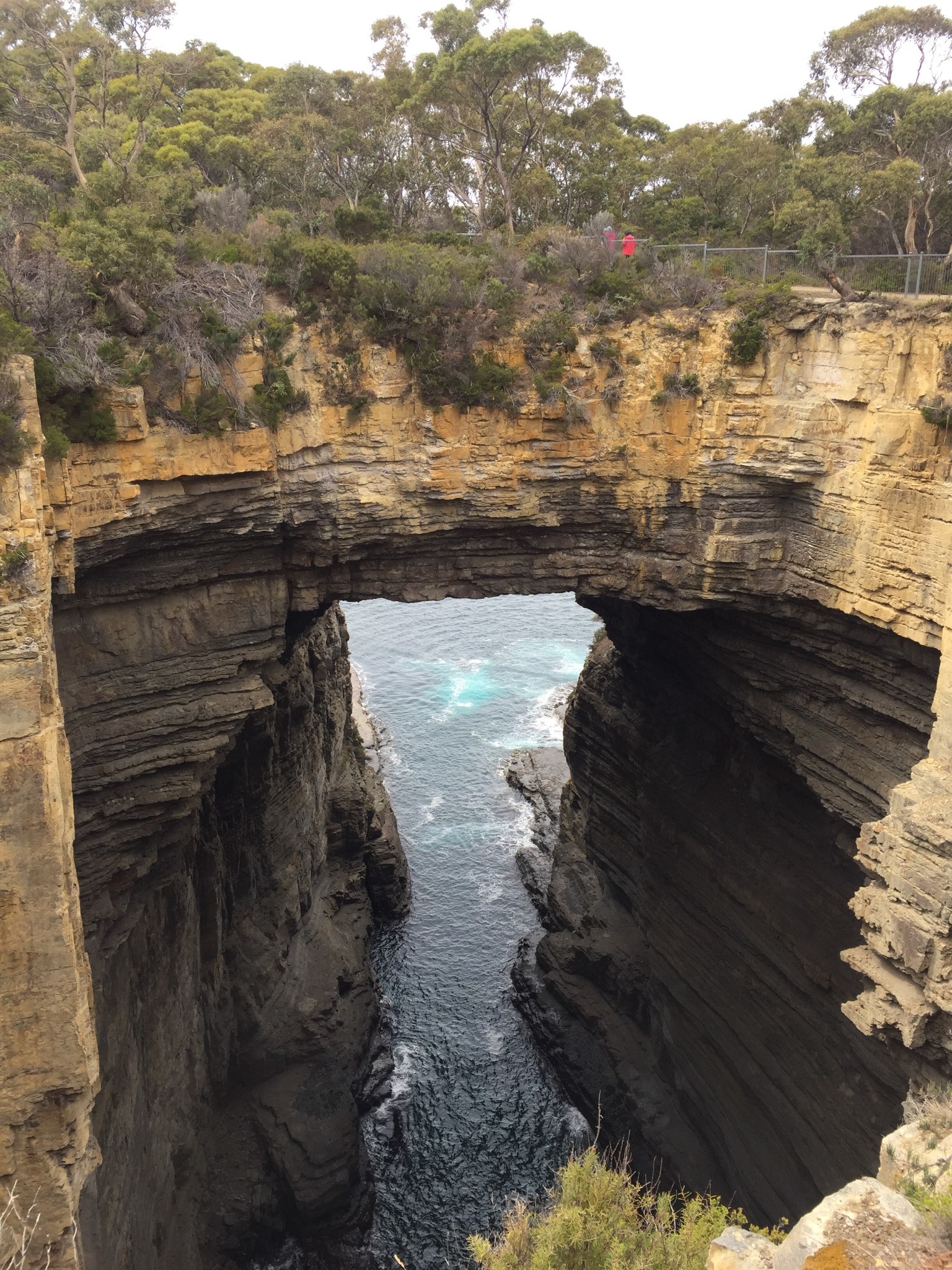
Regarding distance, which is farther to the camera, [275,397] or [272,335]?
[272,335]

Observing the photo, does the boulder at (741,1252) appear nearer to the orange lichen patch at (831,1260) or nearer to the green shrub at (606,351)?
the orange lichen patch at (831,1260)

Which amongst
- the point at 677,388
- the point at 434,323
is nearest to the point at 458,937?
the point at 677,388

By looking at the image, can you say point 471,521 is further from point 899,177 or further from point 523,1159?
point 523,1159

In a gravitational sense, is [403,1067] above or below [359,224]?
below

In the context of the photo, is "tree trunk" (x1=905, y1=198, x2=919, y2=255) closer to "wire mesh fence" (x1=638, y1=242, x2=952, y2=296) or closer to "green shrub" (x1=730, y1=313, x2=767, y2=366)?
"wire mesh fence" (x1=638, y1=242, x2=952, y2=296)

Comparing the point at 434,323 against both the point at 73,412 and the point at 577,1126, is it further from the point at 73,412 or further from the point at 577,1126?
the point at 577,1126

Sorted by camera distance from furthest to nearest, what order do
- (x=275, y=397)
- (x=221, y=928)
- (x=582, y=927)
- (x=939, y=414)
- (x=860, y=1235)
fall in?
(x=582, y=927) → (x=221, y=928) → (x=275, y=397) → (x=939, y=414) → (x=860, y=1235)

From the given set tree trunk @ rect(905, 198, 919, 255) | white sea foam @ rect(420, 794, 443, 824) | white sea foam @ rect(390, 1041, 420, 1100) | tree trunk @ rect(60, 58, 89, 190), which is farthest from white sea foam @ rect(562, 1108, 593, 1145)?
tree trunk @ rect(60, 58, 89, 190)

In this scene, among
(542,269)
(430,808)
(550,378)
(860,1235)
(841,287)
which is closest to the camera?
(860,1235)

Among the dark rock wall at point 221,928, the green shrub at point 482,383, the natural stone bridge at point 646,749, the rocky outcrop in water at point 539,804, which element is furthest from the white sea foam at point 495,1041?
the green shrub at point 482,383
